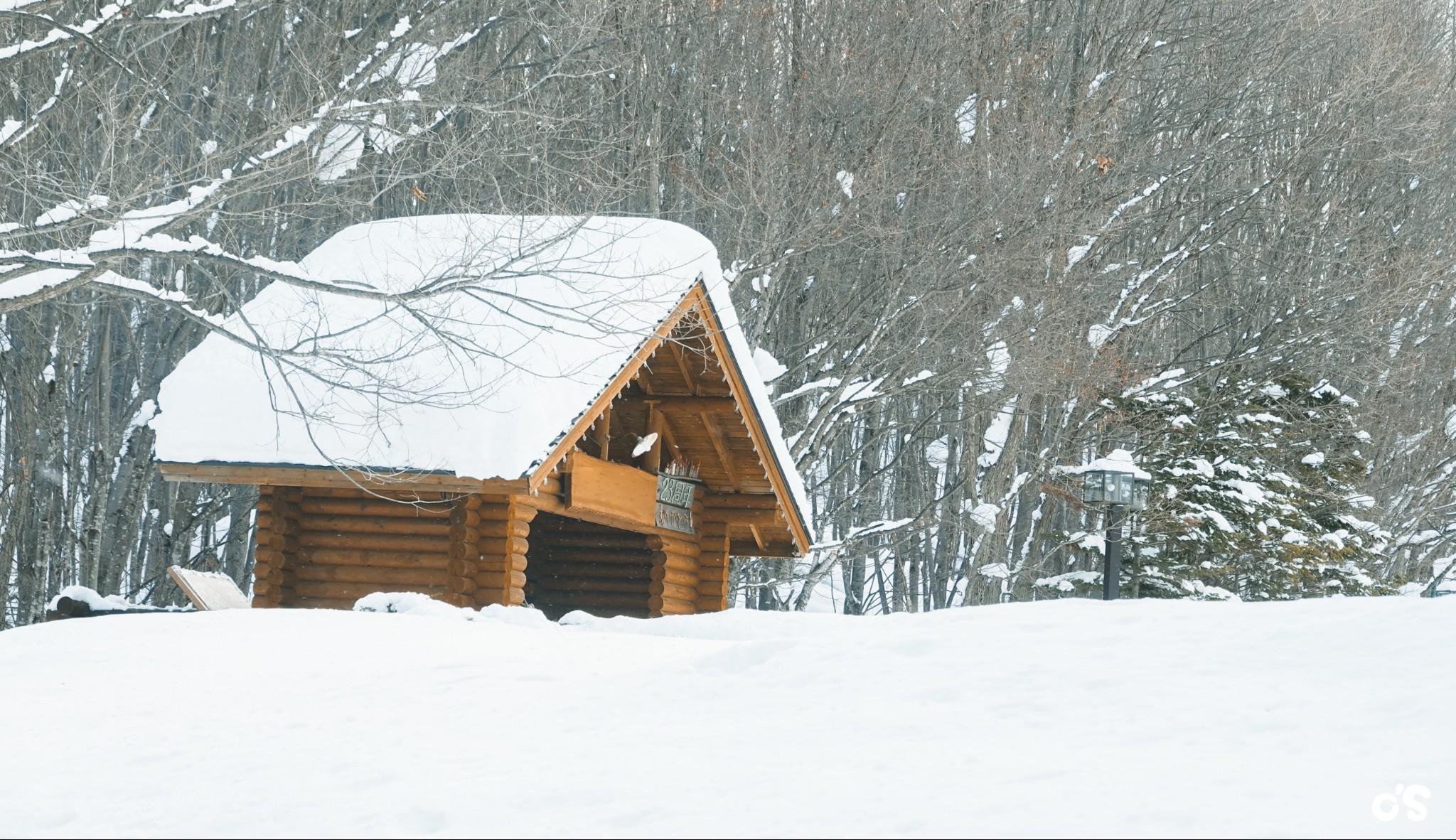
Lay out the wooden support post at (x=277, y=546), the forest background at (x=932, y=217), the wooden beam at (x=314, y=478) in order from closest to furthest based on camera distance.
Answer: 1. the wooden beam at (x=314, y=478)
2. the wooden support post at (x=277, y=546)
3. the forest background at (x=932, y=217)

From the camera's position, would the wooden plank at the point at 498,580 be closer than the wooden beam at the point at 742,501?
Yes

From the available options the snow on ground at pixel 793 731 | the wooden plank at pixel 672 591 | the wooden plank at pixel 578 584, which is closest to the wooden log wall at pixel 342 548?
the wooden plank at pixel 672 591

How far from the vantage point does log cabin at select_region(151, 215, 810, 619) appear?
12.8m

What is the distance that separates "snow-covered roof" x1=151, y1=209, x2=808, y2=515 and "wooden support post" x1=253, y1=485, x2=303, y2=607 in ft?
3.90

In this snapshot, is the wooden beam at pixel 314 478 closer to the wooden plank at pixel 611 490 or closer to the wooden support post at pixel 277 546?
the wooden support post at pixel 277 546

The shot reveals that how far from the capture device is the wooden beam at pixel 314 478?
13.0 meters

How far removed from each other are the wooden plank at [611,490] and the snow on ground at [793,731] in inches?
163

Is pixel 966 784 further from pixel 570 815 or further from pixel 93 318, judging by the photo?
pixel 93 318

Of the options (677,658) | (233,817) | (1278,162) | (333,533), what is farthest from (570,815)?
(1278,162)

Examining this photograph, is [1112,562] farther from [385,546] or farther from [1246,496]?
[1246,496]

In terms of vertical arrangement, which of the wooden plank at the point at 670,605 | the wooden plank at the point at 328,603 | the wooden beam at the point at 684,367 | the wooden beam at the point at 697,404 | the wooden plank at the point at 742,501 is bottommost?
the wooden plank at the point at 328,603

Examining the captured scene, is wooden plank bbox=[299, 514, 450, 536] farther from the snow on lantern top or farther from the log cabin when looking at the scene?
the snow on lantern top

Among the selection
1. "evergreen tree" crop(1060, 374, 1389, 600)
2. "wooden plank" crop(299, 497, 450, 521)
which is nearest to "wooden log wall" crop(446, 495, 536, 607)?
"wooden plank" crop(299, 497, 450, 521)

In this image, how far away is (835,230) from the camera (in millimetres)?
21328
